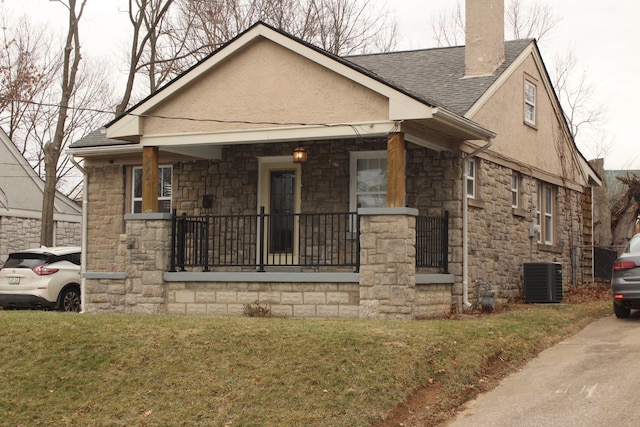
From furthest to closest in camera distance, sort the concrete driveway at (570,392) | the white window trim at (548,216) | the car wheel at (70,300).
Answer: the white window trim at (548,216)
the car wheel at (70,300)
the concrete driveway at (570,392)

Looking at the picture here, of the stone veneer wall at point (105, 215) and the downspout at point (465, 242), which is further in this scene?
the stone veneer wall at point (105, 215)

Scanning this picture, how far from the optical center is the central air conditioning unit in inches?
652

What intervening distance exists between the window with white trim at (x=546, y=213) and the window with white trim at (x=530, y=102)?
5.27 feet

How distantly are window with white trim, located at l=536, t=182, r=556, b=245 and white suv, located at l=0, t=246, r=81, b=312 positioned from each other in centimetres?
1036

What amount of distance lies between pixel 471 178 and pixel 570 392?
7.47m

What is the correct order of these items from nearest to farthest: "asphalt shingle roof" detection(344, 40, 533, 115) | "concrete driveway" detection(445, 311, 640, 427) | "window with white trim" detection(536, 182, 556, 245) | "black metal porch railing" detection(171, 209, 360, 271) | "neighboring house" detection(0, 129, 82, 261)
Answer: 1. "concrete driveway" detection(445, 311, 640, 427)
2. "black metal porch railing" detection(171, 209, 360, 271)
3. "asphalt shingle roof" detection(344, 40, 533, 115)
4. "window with white trim" detection(536, 182, 556, 245)
5. "neighboring house" detection(0, 129, 82, 261)

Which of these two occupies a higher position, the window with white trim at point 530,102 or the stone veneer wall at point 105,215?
the window with white trim at point 530,102

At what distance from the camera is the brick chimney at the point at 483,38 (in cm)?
1744

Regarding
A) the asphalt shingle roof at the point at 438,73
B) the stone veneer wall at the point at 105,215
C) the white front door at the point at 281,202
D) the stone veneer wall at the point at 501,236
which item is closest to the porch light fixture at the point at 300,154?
the white front door at the point at 281,202

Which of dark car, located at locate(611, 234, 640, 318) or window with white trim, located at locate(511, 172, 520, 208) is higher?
window with white trim, located at locate(511, 172, 520, 208)

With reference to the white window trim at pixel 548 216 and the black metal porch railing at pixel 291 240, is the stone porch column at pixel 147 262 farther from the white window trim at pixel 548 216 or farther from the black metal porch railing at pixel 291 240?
the white window trim at pixel 548 216

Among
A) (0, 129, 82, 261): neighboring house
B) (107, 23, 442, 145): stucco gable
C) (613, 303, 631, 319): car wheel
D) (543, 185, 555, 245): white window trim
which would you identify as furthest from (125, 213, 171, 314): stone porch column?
(0, 129, 82, 261): neighboring house

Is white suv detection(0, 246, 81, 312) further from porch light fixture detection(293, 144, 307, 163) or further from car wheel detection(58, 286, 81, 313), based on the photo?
porch light fixture detection(293, 144, 307, 163)

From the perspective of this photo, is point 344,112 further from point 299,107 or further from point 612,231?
point 612,231
